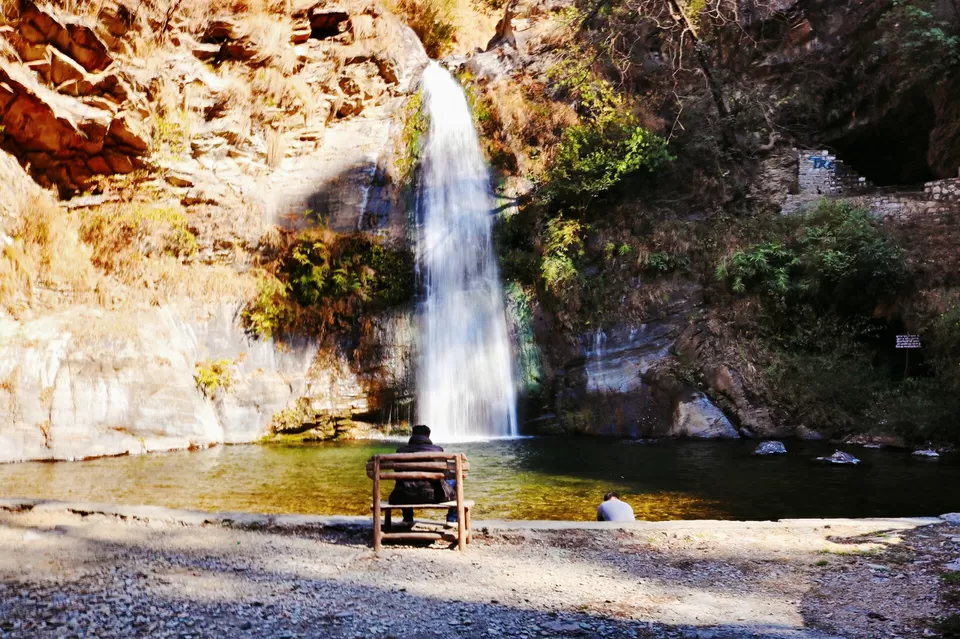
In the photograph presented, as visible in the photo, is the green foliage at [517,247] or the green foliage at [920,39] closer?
the green foliage at [920,39]

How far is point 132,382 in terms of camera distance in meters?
14.7

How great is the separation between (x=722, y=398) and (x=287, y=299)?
465 inches

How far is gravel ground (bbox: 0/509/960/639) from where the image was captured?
3.82 meters

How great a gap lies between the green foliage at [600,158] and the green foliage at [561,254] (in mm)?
907

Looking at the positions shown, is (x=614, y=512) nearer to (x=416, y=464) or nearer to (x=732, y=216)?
(x=416, y=464)

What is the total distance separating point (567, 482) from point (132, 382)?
33.2 ft

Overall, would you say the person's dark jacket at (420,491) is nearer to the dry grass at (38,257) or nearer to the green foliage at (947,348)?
the green foliage at (947,348)

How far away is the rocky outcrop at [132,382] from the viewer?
13.4m

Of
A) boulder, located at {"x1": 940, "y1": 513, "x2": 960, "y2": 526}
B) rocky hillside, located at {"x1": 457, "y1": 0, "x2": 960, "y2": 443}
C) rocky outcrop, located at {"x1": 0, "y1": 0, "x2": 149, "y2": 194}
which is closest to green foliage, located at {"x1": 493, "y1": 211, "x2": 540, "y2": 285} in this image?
rocky hillside, located at {"x1": 457, "y1": 0, "x2": 960, "y2": 443}

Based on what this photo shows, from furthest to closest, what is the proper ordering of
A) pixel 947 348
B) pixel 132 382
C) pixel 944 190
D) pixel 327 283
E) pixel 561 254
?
pixel 327 283, pixel 561 254, pixel 944 190, pixel 132 382, pixel 947 348

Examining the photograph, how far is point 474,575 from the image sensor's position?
4.98 meters

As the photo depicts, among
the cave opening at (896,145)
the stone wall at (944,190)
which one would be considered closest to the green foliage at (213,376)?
the stone wall at (944,190)

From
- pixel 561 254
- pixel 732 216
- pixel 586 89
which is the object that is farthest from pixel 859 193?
pixel 586 89

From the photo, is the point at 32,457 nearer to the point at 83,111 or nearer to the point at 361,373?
the point at 361,373
